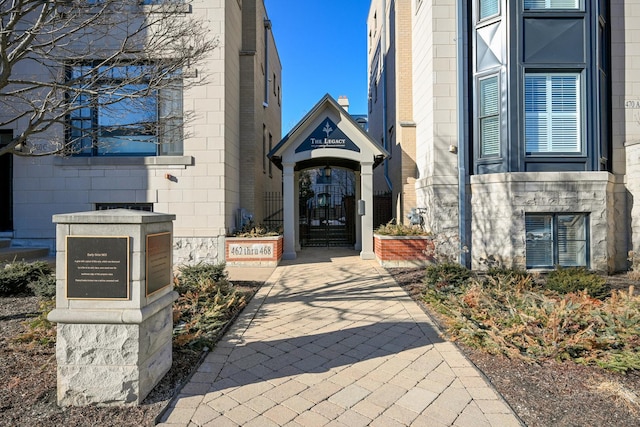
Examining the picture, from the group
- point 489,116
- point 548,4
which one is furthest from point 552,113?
point 548,4

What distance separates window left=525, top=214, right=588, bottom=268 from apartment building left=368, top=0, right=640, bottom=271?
26 mm

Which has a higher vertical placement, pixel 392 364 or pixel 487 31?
pixel 487 31

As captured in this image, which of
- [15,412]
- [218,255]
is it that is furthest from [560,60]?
[15,412]

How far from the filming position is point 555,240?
9.15 m

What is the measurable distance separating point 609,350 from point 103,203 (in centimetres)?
1183

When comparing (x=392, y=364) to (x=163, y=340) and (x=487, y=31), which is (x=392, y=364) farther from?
(x=487, y=31)

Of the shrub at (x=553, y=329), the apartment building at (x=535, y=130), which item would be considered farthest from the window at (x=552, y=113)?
the shrub at (x=553, y=329)

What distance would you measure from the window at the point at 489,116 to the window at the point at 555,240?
6.64 feet

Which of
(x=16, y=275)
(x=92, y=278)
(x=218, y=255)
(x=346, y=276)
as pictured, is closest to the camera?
(x=92, y=278)

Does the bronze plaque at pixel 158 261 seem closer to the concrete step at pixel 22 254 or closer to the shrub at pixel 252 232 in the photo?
the shrub at pixel 252 232

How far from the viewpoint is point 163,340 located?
11.7 feet

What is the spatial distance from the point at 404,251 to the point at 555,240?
12.4ft

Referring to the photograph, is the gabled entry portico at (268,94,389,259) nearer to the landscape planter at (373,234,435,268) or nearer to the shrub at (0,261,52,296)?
the landscape planter at (373,234,435,268)

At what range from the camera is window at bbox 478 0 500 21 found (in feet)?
30.7
